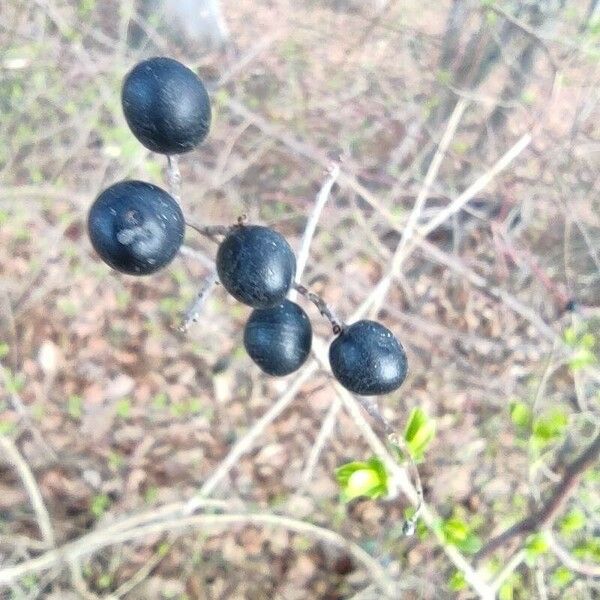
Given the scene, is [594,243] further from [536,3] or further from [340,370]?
[340,370]

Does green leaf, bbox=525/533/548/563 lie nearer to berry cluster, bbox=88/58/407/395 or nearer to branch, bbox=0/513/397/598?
branch, bbox=0/513/397/598

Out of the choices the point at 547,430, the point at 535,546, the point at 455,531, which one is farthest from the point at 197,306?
the point at 535,546

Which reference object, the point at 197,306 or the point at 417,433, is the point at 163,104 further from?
the point at 417,433

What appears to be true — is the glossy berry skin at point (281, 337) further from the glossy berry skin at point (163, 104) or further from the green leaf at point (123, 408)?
the green leaf at point (123, 408)

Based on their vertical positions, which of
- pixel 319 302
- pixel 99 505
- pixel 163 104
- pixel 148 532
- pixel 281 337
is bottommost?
pixel 99 505

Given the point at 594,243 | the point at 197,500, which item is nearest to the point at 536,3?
the point at 594,243

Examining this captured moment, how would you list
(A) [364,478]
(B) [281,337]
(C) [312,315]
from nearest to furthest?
(B) [281,337] → (A) [364,478] → (C) [312,315]

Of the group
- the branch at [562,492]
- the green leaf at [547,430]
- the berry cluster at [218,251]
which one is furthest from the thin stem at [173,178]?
the branch at [562,492]
